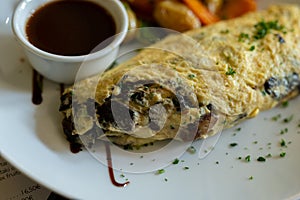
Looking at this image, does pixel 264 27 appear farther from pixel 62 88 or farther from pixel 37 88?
pixel 37 88

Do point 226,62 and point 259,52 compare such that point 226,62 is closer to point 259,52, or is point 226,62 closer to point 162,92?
point 259,52

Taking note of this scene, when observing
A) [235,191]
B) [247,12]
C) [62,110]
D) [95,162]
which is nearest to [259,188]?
[235,191]

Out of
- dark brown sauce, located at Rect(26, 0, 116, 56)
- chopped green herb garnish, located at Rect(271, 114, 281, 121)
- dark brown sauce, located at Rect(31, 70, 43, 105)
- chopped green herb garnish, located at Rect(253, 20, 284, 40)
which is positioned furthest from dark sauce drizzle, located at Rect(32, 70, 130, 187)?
chopped green herb garnish, located at Rect(253, 20, 284, 40)

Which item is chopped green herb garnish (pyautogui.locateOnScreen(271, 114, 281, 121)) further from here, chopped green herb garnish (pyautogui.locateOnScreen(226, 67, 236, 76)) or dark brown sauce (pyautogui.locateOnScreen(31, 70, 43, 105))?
dark brown sauce (pyautogui.locateOnScreen(31, 70, 43, 105))

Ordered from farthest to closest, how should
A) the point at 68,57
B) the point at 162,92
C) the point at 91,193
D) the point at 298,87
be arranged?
the point at 298,87 → the point at 68,57 → the point at 162,92 → the point at 91,193

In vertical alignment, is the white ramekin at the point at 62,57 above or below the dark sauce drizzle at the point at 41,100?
above

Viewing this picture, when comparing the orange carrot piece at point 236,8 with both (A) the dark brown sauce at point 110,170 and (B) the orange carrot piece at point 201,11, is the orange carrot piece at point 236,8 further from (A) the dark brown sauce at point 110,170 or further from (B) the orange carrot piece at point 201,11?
(A) the dark brown sauce at point 110,170

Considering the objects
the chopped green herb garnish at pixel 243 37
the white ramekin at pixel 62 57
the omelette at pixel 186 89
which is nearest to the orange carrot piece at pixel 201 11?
the omelette at pixel 186 89
